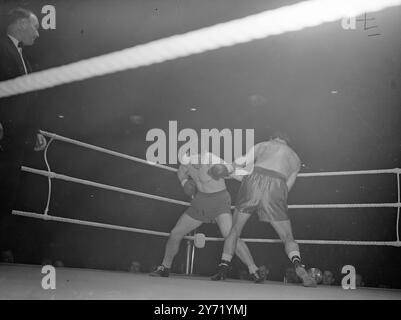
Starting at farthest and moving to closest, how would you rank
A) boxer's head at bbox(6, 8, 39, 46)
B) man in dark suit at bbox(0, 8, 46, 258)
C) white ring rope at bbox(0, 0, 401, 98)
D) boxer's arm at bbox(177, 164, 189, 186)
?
boxer's arm at bbox(177, 164, 189, 186), white ring rope at bbox(0, 0, 401, 98), boxer's head at bbox(6, 8, 39, 46), man in dark suit at bbox(0, 8, 46, 258)

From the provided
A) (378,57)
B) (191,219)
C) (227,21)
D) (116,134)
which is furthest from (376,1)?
(116,134)

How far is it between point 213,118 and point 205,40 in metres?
0.73

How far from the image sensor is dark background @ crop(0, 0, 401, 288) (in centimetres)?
275

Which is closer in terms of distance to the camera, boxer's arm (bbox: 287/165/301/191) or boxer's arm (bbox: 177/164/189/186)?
boxer's arm (bbox: 287/165/301/191)

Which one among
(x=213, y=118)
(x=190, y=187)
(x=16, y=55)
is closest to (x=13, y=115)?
(x=16, y=55)

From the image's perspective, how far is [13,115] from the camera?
2.02 meters

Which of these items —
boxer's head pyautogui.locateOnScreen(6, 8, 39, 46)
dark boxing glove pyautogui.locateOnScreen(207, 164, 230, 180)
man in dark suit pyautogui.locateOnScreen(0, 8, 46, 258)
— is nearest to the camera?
man in dark suit pyautogui.locateOnScreen(0, 8, 46, 258)

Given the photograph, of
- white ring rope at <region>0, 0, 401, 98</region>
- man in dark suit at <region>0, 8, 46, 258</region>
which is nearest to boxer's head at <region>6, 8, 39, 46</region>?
man in dark suit at <region>0, 8, 46, 258</region>

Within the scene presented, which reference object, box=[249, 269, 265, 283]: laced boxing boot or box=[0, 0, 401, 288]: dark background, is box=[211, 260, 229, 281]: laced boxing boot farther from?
box=[0, 0, 401, 288]: dark background

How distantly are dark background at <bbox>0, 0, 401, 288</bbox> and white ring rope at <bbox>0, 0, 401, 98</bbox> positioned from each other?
70 mm

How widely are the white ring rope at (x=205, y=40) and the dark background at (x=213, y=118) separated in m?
0.07

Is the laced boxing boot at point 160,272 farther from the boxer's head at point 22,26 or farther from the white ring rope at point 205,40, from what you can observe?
the boxer's head at point 22,26

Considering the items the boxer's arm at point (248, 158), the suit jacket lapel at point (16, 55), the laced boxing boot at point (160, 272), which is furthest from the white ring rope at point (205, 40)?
the laced boxing boot at point (160, 272)

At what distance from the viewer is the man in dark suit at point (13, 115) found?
1978 millimetres
